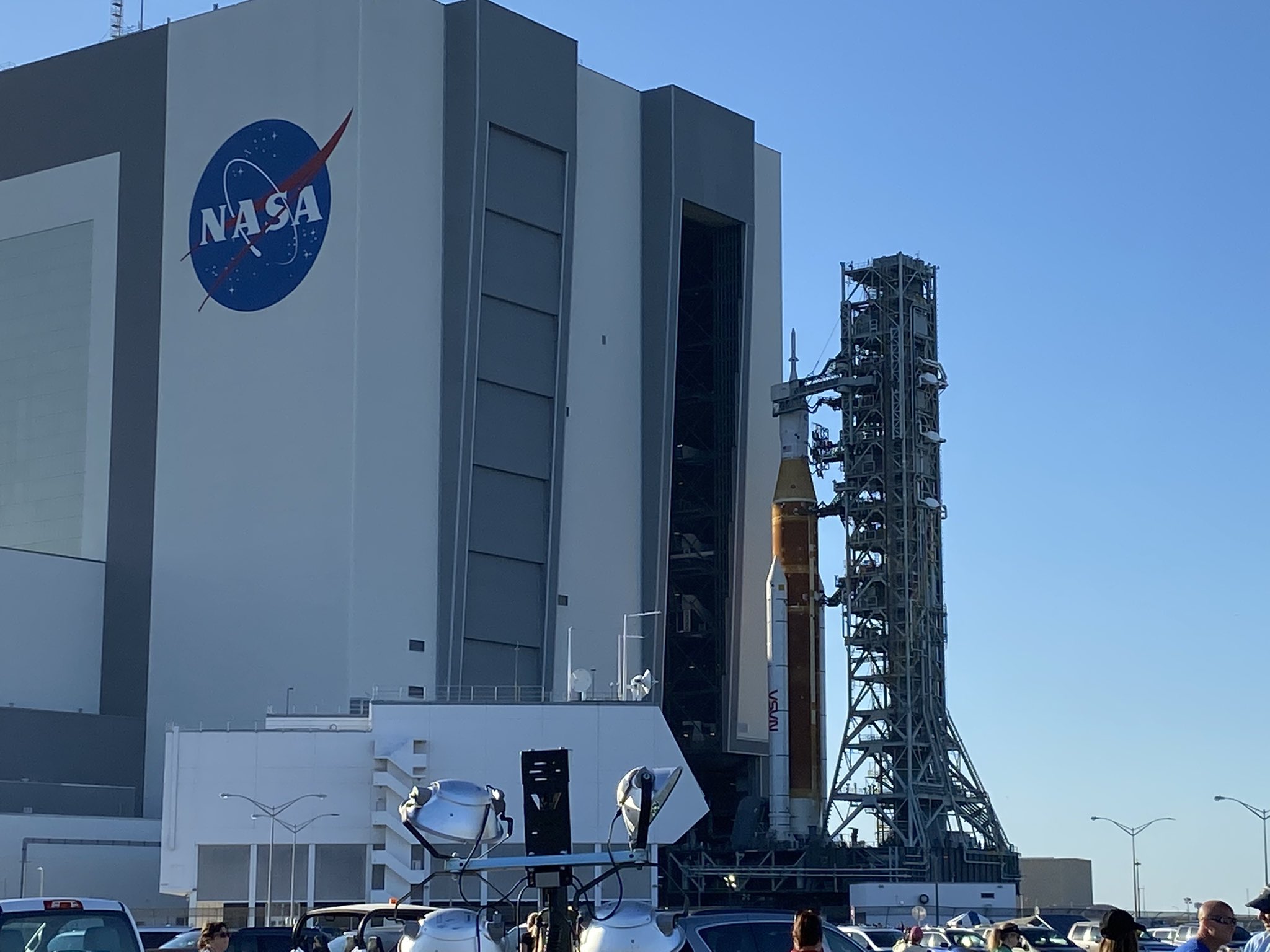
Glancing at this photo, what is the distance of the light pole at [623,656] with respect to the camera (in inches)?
3007

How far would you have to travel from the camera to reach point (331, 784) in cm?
6912

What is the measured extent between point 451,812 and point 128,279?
7066 centimetres

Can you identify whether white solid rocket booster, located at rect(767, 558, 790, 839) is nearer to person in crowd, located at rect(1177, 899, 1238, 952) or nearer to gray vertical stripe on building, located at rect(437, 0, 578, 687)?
gray vertical stripe on building, located at rect(437, 0, 578, 687)

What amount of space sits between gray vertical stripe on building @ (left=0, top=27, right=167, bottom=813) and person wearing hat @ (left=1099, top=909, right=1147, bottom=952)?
6913 cm

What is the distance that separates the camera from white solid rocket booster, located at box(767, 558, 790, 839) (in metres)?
75.4

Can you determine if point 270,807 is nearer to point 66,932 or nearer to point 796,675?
point 796,675

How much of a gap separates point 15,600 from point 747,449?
3160cm

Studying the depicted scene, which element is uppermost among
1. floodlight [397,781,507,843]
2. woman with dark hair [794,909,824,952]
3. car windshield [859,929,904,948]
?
floodlight [397,781,507,843]

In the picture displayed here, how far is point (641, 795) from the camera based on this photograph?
49.4 feet

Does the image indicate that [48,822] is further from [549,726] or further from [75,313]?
[75,313]

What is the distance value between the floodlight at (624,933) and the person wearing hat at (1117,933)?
340 centimetres

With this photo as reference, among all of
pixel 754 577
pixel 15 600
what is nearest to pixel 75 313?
pixel 15 600

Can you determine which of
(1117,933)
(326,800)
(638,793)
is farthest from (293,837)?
(1117,933)

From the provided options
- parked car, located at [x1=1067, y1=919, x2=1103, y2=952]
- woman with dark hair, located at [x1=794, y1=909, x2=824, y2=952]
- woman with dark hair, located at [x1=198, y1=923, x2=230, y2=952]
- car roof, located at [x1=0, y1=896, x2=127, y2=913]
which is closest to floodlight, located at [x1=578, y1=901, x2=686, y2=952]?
woman with dark hair, located at [x1=794, y1=909, x2=824, y2=952]
